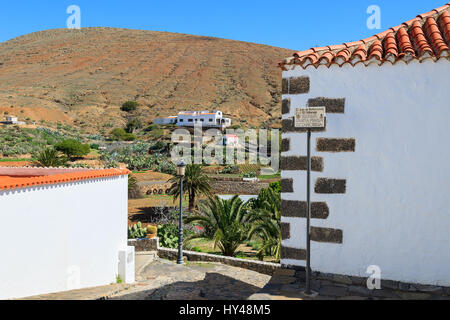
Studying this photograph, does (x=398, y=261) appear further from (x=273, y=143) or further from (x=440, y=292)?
(x=273, y=143)

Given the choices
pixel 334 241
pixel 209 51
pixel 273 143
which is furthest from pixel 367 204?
pixel 209 51

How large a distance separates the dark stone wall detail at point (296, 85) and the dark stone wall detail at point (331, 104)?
0.69 feet

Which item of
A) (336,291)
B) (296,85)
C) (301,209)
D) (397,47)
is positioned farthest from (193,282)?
(397,47)

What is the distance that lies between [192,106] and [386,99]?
70.6 meters

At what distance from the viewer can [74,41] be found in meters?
119

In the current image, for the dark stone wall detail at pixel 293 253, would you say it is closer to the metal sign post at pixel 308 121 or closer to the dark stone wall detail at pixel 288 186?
the metal sign post at pixel 308 121

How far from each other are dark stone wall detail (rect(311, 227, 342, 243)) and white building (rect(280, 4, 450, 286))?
1 cm

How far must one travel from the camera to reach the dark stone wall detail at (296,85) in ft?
17.7

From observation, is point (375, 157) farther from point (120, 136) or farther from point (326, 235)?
point (120, 136)

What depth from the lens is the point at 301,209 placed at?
5.40 metres

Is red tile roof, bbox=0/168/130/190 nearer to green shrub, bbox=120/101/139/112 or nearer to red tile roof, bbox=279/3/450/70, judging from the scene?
red tile roof, bbox=279/3/450/70

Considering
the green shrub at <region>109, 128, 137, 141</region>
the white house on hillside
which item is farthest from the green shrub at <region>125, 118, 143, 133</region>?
the green shrub at <region>109, 128, 137, 141</region>

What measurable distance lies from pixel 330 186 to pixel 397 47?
204 centimetres

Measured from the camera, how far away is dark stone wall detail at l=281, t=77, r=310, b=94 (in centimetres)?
539
